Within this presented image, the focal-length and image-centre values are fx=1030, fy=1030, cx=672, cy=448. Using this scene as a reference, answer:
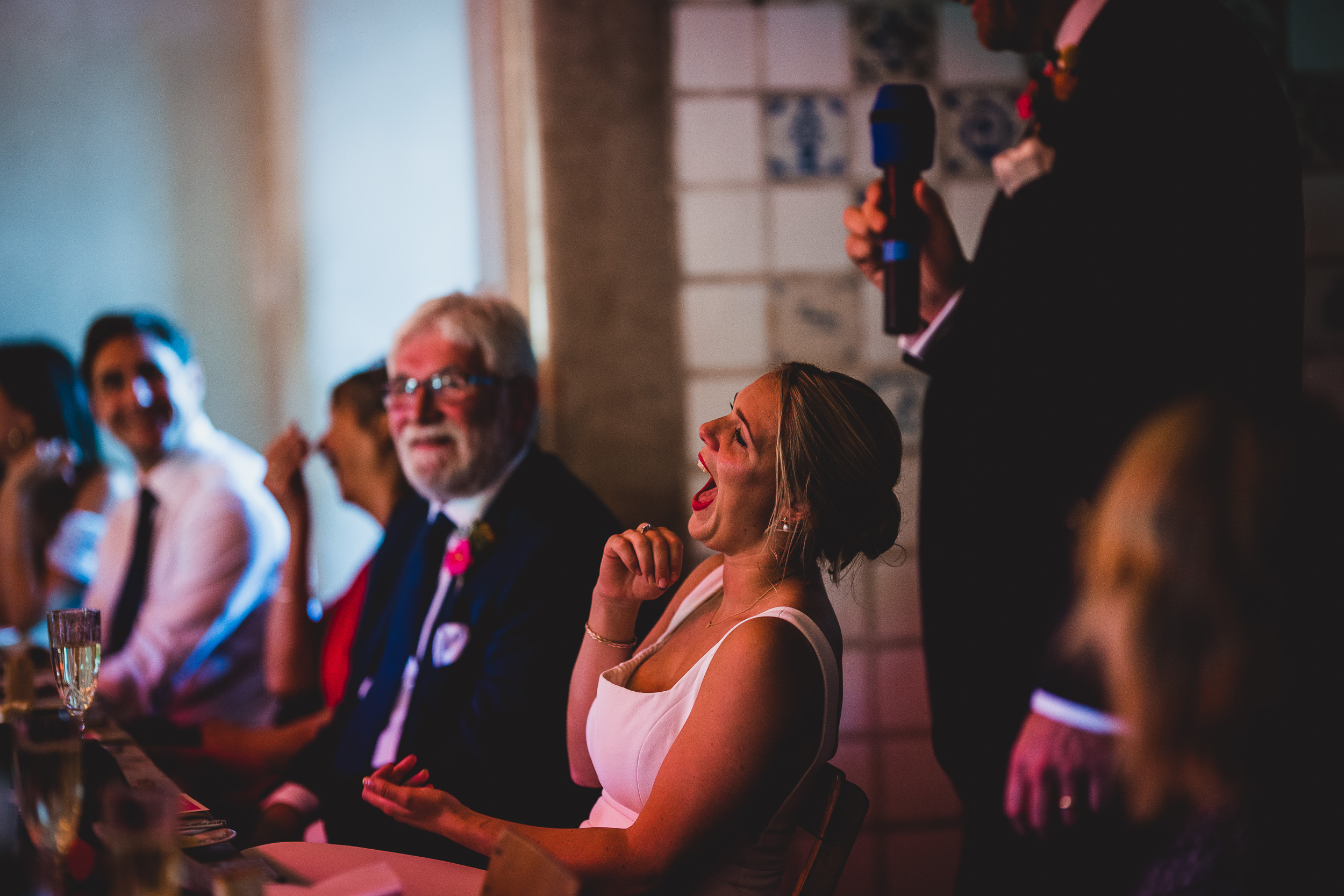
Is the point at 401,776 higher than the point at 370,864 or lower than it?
higher

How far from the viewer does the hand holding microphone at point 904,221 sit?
5.22 feet

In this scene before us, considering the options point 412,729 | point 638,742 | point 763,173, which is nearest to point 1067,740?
point 638,742

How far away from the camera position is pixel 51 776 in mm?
1091

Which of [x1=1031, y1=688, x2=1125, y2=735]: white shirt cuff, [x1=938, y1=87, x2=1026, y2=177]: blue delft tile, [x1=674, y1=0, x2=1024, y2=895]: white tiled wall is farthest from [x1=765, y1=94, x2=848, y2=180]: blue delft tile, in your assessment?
[x1=1031, y1=688, x2=1125, y2=735]: white shirt cuff

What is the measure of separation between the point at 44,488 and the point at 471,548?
2.56m

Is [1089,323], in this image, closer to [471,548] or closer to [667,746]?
[667,746]

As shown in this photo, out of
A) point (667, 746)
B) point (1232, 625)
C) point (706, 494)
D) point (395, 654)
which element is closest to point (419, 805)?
point (667, 746)

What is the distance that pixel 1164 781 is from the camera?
93 centimetres

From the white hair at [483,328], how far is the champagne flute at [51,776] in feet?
4.08

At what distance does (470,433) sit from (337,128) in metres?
2.30

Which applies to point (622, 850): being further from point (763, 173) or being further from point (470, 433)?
point (763, 173)

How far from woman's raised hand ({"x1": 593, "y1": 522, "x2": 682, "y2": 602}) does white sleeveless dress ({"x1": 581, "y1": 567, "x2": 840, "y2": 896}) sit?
0.11 m

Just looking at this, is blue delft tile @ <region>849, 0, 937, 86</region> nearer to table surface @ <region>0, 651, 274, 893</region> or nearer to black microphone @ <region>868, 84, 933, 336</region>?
black microphone @ <region>868, 84, 933, 336</region>

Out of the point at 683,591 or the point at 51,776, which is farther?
the point at 683,591
